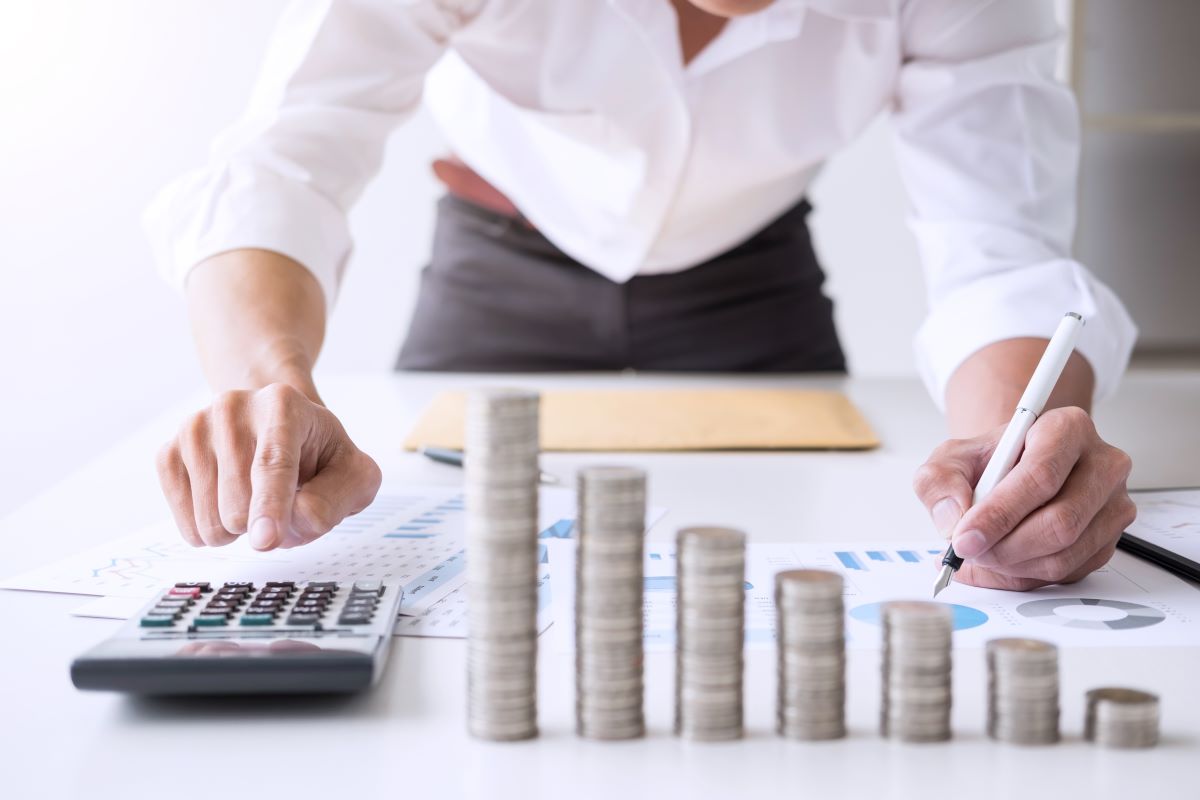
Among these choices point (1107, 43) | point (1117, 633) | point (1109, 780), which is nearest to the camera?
point (1109, 780)

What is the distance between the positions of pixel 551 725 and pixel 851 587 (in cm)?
26

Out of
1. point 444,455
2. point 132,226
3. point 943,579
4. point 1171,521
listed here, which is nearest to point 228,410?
point 444,455

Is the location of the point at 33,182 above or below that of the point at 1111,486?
above

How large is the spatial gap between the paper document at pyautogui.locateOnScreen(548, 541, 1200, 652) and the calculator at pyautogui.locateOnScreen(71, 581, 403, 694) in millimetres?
104

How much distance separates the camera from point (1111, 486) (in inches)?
27.6

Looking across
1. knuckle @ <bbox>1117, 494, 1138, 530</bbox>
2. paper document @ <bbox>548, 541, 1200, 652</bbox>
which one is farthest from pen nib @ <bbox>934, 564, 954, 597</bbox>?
knuckle @ <bbox>1117, 494, 1138, 530</bbox>

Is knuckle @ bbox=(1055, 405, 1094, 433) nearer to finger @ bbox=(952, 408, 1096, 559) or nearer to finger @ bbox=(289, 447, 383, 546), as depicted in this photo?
finger @ bbox=(952, 408, 1096, 559)

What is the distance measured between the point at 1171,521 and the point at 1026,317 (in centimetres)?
23

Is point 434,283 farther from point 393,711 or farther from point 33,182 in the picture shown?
point 33,182

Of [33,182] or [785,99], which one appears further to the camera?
[33,182]

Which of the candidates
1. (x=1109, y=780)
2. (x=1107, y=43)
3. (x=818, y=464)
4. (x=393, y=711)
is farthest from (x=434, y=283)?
(x=1107, y=43)

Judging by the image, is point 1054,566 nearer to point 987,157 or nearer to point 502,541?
point 502,541

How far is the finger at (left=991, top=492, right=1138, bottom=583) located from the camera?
0.67 meters

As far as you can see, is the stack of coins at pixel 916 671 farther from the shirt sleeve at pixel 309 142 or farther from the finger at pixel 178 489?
the shirt sleeve at pixel 309 142
